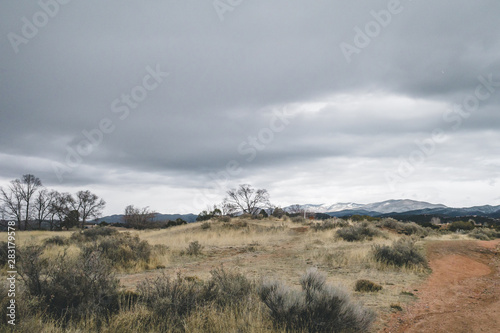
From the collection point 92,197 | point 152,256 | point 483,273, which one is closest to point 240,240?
point 152,256

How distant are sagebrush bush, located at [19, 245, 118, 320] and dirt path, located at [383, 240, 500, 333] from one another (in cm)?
503

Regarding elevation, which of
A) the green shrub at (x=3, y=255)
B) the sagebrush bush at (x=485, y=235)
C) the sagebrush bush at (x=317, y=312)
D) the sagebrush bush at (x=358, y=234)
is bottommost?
the sagebrush bush at (x=485, y=235)

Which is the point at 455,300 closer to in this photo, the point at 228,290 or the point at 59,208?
the point at 228,290

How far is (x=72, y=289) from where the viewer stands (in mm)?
4930

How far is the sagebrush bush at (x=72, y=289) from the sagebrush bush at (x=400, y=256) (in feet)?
31.7

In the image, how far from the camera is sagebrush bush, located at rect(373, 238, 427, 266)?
421 inches

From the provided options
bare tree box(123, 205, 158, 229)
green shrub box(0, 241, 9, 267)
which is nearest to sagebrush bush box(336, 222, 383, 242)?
green shrub box(0, 241, 9, 267)

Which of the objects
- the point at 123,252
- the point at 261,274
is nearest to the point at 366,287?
the point at 261,274

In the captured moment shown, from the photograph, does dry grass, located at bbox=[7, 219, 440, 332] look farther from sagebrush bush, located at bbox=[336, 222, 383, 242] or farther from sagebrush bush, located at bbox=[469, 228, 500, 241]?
sagebrush bush, located at bbox=[469, 228, 500, 241]

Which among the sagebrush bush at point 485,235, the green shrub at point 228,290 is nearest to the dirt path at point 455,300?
the green shrub at point 228,290

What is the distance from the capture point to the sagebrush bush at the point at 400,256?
35.1ft

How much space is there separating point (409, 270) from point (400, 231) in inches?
720

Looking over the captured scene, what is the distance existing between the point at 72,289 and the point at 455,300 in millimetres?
8373

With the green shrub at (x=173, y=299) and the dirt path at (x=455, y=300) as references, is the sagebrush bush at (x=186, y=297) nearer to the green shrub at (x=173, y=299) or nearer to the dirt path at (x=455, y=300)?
the green shrub at (x=173, y=299)
